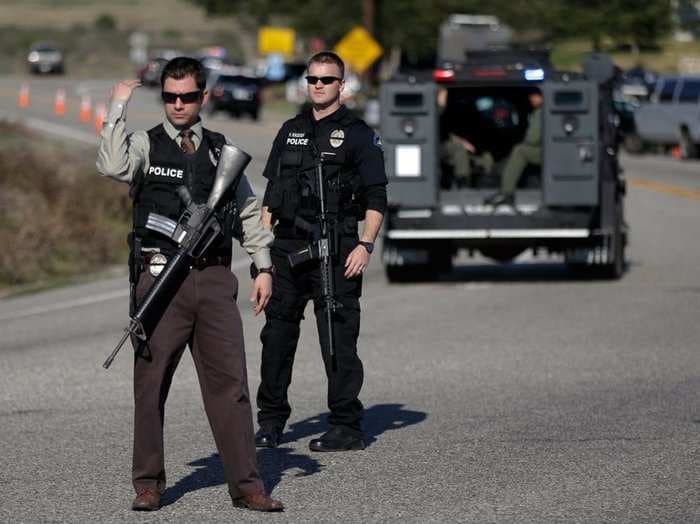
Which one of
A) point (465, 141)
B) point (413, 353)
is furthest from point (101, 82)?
point (413, 353)

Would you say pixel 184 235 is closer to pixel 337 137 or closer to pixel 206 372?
pixel 206 372

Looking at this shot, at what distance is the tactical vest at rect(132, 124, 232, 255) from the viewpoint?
701cm

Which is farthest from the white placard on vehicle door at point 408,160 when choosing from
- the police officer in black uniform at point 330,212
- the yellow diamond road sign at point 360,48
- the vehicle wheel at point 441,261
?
the yellow diamond road sign at point 360,48

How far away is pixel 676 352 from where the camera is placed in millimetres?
12750

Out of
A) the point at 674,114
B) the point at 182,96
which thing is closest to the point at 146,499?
the point at 182,96

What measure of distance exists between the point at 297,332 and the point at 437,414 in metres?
1.45

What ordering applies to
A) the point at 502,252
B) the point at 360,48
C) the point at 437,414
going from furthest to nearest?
the point at 360,48
the point at 502,252
the point at 437,414

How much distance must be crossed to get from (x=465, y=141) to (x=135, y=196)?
11537 millimetres

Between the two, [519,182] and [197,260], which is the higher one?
[197,260]

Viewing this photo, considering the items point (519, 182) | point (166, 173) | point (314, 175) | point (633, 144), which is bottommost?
point (633, 144)

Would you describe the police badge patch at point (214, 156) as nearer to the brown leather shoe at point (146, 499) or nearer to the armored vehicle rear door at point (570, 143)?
the brown leather shoe at point (146, 499)

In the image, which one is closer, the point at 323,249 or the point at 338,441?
the point at 323,249

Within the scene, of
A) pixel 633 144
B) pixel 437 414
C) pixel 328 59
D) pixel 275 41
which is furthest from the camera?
pixel 275 41

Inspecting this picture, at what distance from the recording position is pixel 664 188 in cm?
3303
